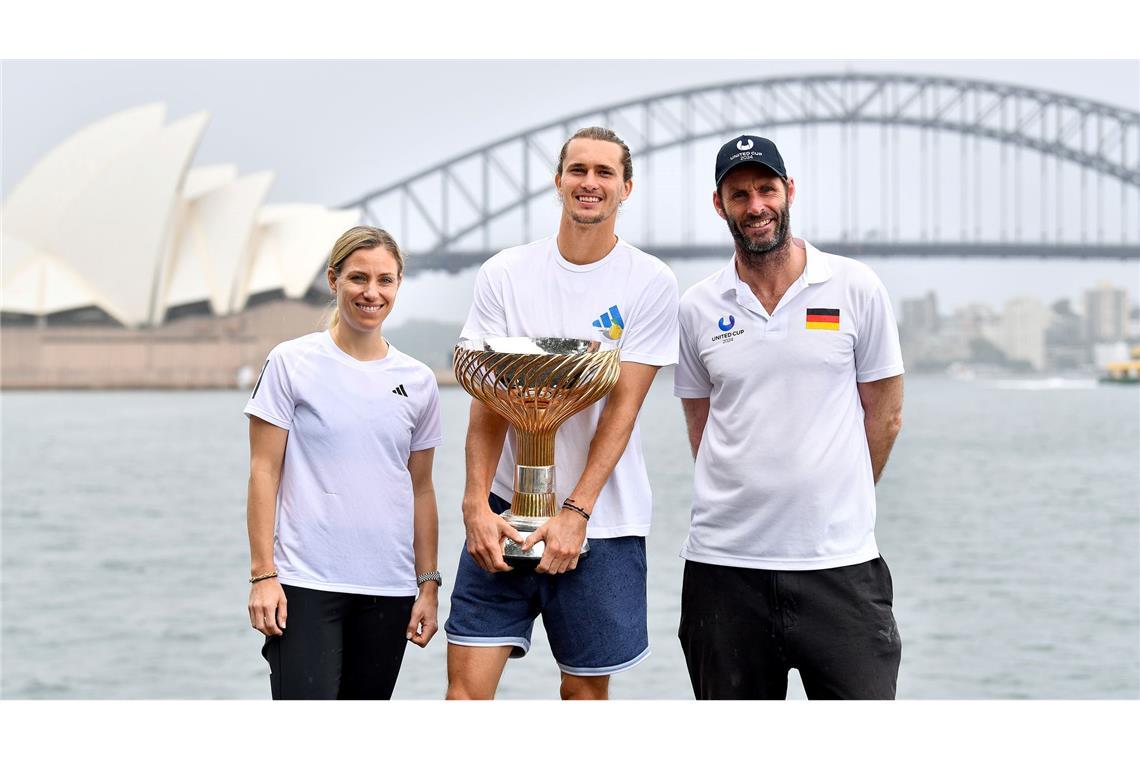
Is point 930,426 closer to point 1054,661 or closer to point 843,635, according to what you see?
point 1054,661

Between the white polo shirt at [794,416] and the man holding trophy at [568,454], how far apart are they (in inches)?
6.0

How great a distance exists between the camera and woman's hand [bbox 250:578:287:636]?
8.25ft

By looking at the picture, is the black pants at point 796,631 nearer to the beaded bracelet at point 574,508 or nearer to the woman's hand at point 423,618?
the beaded bracelet at point 574,508

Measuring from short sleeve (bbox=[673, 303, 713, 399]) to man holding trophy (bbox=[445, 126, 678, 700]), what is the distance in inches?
3.7

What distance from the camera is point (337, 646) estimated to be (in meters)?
2.59

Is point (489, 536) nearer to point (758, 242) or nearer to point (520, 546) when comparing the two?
point (520, 546)

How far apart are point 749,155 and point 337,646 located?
1.38 meters

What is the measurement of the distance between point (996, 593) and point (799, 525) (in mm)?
20045

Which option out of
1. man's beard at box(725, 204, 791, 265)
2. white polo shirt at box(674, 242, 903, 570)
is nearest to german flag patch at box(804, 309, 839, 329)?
white polo shirt at box(674, 242, 903, 570)

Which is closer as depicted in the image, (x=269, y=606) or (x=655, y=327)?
(x=269, y=606)

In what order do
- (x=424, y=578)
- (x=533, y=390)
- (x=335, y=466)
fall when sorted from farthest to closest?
1. (x=424, y=578)
2. (x=335, y=466)
3. (x=533, y=390)

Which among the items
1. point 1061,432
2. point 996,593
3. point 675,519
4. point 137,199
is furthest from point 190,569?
point 1061,432

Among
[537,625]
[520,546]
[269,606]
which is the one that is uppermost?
[520,546]

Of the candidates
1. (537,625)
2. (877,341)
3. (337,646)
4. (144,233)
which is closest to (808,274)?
(877,341)
